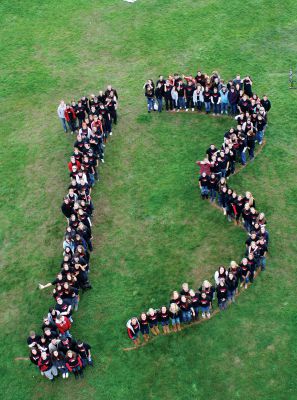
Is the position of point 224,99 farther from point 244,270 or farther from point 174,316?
point 174,316

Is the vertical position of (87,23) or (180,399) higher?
(87,23)

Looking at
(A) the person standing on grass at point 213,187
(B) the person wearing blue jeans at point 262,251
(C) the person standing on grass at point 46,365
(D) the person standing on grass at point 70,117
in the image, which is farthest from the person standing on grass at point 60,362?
(D) the person standing on grass at point 70,117

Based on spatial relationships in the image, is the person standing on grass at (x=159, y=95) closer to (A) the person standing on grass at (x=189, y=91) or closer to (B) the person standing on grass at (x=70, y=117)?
(A) the person standing on grass at (x=189, y=91)

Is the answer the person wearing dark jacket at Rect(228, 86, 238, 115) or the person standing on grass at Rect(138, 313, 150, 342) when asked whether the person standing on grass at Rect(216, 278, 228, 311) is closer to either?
the person standing on grass at Rect(138, 313, 150, 342)

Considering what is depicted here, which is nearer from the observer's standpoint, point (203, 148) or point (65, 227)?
point (65, 227)

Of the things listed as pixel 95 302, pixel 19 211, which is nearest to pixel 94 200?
pixel 19 211

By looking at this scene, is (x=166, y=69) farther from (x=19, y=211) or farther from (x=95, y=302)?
(x=95, y=302)

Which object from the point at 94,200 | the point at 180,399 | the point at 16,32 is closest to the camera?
the point at 180,399

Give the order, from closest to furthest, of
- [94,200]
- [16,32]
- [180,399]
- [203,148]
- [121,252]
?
[180,399], [121,252], [94,200], [203,148], [16,32]
